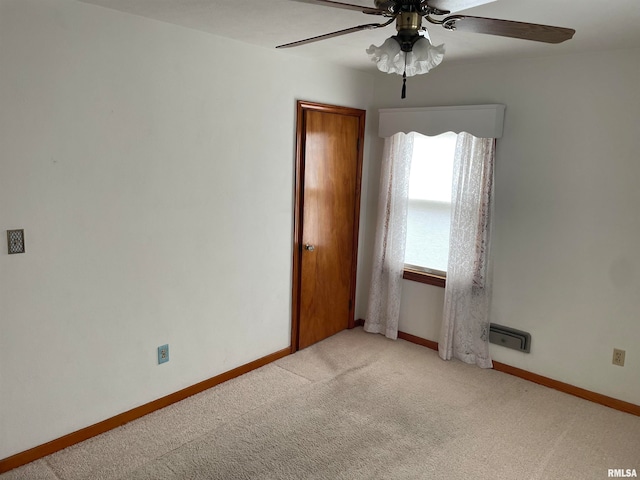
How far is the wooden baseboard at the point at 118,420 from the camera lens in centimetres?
237

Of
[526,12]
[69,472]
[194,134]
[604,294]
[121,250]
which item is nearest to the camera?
[526,12]

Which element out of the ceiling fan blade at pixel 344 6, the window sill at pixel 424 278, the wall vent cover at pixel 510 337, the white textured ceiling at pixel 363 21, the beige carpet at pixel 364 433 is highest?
the white textured ceiling at pixel 363 21

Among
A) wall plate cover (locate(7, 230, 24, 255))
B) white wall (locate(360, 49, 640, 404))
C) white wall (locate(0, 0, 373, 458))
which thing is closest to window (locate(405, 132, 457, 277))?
white wall (locate(360, 49, 640, 404))

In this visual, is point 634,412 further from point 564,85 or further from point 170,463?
point 170,463

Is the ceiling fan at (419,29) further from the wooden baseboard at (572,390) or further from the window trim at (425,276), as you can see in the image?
the wooden baseboard at (572,390)

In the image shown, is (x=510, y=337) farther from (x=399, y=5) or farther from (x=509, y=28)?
(x=399, y=5)

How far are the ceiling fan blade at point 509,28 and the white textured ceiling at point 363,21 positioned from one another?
39 centimetres

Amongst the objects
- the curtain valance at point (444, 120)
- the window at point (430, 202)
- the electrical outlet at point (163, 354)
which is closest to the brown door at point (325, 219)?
the curtain valance at point (444, 120)

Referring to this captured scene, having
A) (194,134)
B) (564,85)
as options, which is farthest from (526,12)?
(194,134)

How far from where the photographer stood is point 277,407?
3.00 m

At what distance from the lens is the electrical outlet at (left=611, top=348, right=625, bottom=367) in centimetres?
307

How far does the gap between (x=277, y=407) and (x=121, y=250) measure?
1.35 metres

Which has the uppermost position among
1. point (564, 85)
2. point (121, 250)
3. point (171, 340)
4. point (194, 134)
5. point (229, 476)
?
point (564, 85)

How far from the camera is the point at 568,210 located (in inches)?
125
